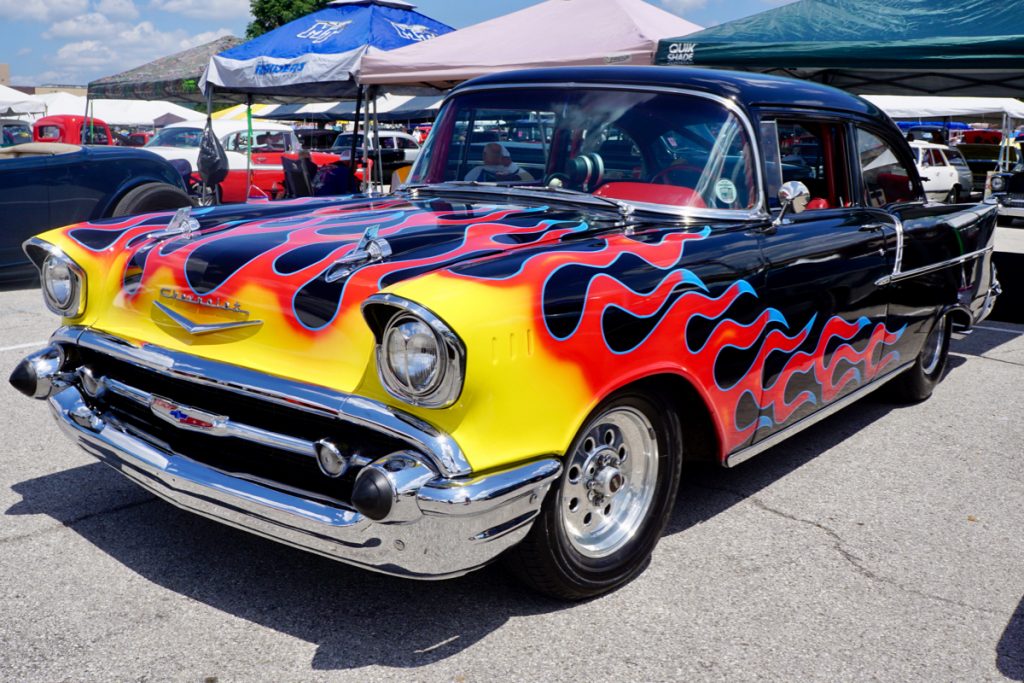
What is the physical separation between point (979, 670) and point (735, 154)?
1865 mm

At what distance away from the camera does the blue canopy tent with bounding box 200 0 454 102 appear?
11062 millimetres

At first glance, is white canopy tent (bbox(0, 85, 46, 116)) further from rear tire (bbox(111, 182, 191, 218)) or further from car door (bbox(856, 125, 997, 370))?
car door (bbox(856, 125, 997, 370))

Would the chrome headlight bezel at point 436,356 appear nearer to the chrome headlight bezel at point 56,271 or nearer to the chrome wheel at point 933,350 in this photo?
the chrome headlight bezel at point 56,271

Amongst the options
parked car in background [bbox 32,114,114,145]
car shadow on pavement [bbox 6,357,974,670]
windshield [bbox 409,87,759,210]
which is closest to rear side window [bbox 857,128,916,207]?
windshield [bbox 409,87,759,210]

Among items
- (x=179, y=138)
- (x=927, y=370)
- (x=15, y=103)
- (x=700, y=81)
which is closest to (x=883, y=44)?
(x=927, y=370)

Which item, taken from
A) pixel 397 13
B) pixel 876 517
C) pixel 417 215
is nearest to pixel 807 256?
pixel 876 517

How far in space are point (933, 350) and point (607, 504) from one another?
10.4ft

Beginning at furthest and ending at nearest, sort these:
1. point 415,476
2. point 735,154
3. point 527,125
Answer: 1. point 527,125
2. point 735,154
3. point 415,476

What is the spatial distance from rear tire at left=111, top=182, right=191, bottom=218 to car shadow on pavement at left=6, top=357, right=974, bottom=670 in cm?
457

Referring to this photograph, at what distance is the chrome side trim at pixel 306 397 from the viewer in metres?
2.31

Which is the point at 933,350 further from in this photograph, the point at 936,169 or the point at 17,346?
the point at 936,169

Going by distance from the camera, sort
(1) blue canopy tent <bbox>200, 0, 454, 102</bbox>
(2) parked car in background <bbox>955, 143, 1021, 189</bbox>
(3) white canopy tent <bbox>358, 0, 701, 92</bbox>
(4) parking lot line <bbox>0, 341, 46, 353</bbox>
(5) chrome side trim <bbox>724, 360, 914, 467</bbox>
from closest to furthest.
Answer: (5) chrome side trim <bbox>724, 360, 914, 467</bbox> → (4) parking lot line <bbox>0, 341, 46, 353</bbox> → (3) white canopy tent <bbox>358, 0, 701, 92</bbox> → (1) blue canopy tent <bbox>200, 0, 454, 102</bbox> → (2) parked car in background <bbox>955, 143, 1021, 189</bbox>

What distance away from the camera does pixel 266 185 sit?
667 inches

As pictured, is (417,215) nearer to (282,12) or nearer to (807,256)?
(807,256)
